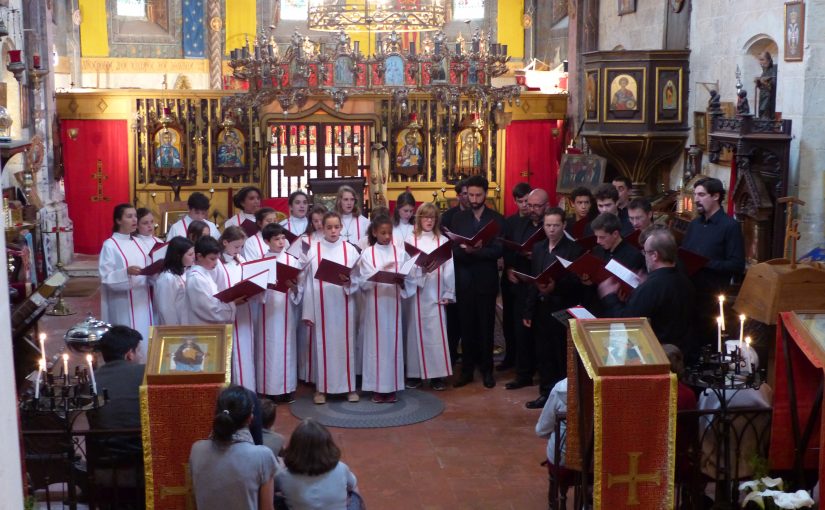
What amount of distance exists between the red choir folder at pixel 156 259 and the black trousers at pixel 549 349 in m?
2.94

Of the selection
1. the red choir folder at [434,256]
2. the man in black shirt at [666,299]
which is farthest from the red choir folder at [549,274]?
the man in black shirt at [666,299]

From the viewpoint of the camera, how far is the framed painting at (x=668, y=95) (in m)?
11.6

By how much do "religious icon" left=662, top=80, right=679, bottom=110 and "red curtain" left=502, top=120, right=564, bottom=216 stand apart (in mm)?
4237

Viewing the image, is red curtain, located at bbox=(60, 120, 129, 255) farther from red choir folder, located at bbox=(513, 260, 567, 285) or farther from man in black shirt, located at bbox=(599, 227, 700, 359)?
man in black shirt, located at bbox=(599, 227, 700, 359)

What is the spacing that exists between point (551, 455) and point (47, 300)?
2.96m

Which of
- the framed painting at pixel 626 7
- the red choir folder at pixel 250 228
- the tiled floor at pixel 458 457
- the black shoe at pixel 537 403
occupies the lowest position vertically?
the tiled floor at pixel 458 457

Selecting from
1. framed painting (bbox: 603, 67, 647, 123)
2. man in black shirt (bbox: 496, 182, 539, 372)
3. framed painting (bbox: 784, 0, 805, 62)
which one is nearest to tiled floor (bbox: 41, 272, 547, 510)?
man in black shirt (bbox: 496, 182, 539, 372)

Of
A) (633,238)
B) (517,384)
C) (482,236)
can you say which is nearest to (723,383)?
(633,238)

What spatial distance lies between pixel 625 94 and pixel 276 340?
5686 millimetres

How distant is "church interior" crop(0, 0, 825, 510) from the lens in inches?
194

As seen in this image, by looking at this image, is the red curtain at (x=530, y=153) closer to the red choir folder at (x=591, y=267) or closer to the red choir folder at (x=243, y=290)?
the red choir folder at (x=591, y=267)

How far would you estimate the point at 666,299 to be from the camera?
5.96m

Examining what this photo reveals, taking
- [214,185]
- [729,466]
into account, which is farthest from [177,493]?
[214,185]

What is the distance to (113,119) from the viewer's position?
50.6 ft
